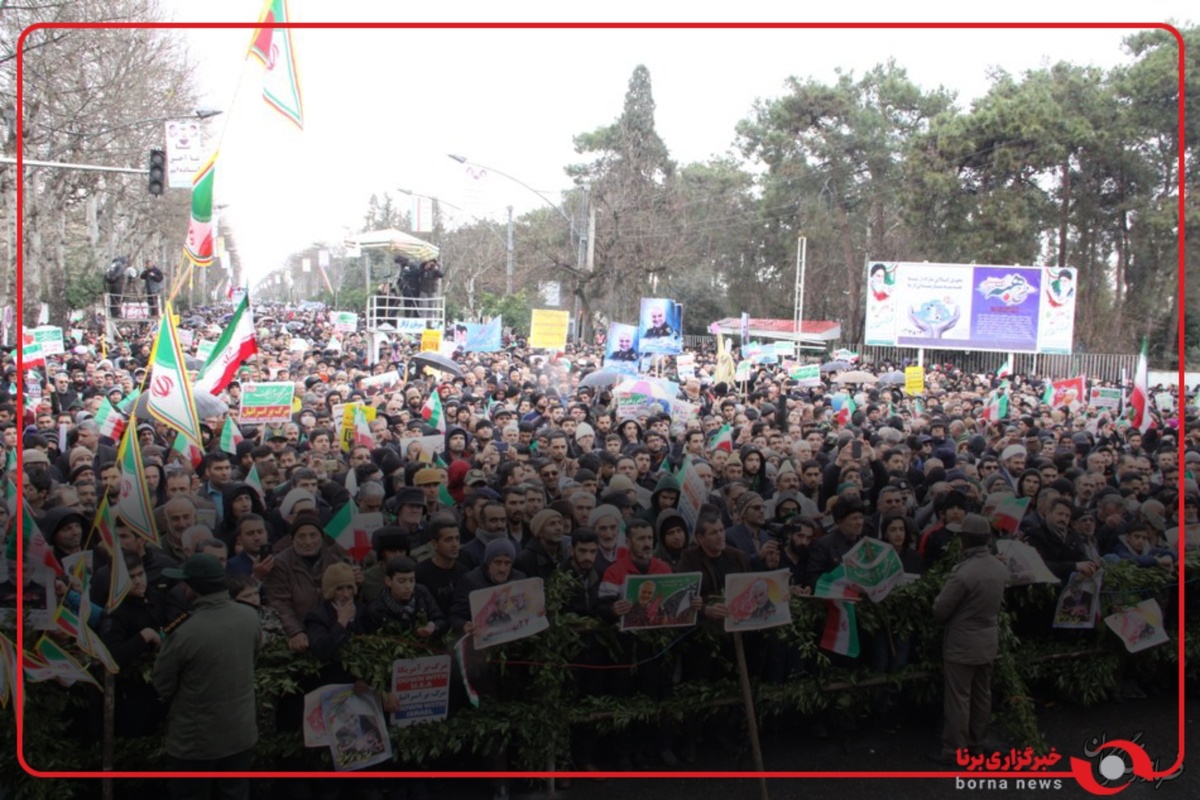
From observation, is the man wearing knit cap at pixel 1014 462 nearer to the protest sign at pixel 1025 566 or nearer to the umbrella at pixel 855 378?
the protest sign at pixel 1025 566

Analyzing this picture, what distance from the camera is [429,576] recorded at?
5.37 metres


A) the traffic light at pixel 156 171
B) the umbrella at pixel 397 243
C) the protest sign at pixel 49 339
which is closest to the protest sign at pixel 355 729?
the protest sign at pixel 49 339

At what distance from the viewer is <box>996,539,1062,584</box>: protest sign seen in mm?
5859

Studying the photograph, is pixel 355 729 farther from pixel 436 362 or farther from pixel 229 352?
pixel 436 362

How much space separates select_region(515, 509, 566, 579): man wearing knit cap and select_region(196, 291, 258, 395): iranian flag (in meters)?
6.34

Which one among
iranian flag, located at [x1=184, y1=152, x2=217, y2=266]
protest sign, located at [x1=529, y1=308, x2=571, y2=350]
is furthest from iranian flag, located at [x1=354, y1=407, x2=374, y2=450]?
iranian flag, located at [x1=184, y1=152, x2=217, y2=266]

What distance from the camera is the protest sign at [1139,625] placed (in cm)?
622

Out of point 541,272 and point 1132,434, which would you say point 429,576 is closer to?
point 1132,434

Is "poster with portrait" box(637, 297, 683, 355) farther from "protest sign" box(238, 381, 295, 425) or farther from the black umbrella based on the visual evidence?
"protest sign" box(238, 381, 295, 425)

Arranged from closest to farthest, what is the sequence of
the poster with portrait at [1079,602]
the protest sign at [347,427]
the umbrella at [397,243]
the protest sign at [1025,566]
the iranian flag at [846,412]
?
1. the protest sign at [1025,566]
2. the poster with portrait at [1079,602]
3. the protest sign at [347,427]
4. the iranian flag at [846,412]
5. the umbrella at [397,243]

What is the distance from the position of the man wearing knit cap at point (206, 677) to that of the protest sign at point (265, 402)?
7573 mm

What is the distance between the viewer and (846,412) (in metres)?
14.0

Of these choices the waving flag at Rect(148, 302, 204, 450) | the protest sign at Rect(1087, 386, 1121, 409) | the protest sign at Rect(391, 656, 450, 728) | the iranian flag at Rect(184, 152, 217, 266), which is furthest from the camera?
the iranian flag at Rect(184, 152, 217, 266)

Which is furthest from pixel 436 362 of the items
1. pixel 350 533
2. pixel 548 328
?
pixel 350 533
